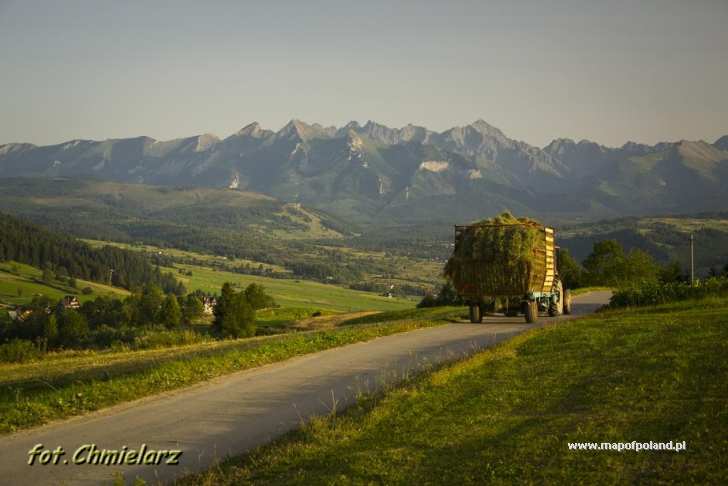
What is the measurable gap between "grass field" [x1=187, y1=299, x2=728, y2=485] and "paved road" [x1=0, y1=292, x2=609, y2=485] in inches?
40.7

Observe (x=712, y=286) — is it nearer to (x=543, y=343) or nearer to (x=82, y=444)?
(x=543, y=343)

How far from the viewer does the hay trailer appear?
31.7 meters

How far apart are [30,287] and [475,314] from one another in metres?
143

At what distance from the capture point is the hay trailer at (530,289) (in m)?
31.7

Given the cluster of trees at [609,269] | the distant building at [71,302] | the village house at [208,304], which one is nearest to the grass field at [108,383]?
the cluster of trees at [609,269]

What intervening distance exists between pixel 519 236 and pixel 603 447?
20.8 meters

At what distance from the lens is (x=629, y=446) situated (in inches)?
417

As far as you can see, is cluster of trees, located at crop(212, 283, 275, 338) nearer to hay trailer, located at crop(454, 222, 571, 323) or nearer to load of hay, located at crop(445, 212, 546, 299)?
hay trailer, located at crop(454, 222, 571, 323)

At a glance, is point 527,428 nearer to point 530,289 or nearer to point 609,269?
point 530,289

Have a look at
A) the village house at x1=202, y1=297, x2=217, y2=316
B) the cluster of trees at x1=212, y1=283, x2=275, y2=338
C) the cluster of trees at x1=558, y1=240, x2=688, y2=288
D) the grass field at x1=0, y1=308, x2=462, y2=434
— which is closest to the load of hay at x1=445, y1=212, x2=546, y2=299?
the grass field at x1=0, y1=308, x2=462, y2=434

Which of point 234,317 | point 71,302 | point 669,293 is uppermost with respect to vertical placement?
point 669,293

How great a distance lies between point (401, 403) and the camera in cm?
1478

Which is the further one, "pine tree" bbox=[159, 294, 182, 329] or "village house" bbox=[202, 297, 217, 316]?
"village house" bbox=[202, 297, 217, 316]

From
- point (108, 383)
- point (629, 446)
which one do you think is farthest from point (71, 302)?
point (629, 446)
